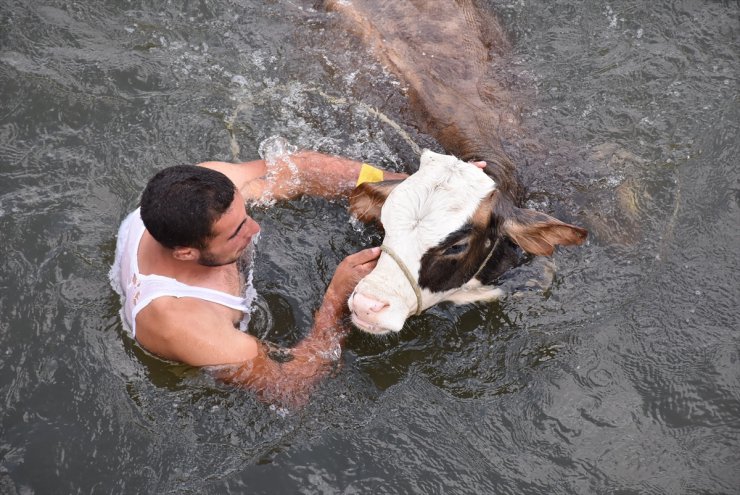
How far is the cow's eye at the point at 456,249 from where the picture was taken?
14.1 ft

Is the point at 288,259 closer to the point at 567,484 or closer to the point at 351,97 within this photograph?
the point at 351,97

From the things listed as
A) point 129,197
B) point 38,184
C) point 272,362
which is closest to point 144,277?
point 272,362

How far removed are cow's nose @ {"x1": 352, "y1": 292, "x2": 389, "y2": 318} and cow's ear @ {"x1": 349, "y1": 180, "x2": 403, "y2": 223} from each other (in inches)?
38.3

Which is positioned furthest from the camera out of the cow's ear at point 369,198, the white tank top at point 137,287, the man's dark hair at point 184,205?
the cow's ear at point 369,198

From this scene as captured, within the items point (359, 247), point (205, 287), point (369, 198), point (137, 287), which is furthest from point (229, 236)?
point (359, 247)

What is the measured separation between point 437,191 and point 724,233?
2676 mm

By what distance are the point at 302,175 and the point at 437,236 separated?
1575 mm

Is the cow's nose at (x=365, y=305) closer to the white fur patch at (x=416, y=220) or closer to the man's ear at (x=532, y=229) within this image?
the white fur patch at (x=416, y=220)

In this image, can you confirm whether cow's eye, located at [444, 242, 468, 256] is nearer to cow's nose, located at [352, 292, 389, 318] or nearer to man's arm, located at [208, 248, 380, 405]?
man's arm, located at [208, 248, 380, 405]

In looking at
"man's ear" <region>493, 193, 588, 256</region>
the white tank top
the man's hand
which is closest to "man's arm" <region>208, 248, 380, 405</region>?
the man's hand

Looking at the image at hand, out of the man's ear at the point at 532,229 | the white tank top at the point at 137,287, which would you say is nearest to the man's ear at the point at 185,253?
the white tank top at the point at 137,287

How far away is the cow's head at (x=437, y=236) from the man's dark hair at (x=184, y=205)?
91cm

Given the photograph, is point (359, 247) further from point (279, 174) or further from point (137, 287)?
point (137, 287)

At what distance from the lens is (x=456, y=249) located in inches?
171
